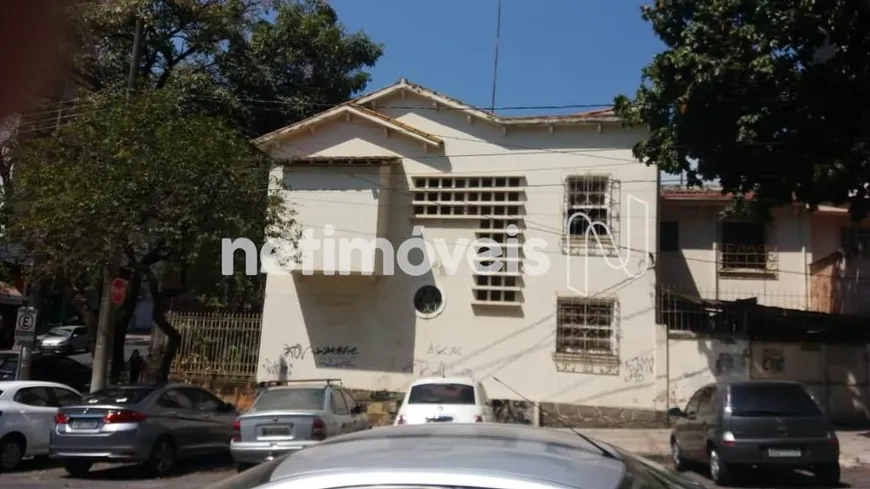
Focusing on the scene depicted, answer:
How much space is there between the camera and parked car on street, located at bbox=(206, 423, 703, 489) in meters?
2.97

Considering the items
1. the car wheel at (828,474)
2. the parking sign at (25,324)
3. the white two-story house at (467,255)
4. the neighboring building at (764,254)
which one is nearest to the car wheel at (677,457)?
the car wheel at (828,474)

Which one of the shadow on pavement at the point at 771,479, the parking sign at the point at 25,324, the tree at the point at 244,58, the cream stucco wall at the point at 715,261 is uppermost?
the tree at the point at 244,58

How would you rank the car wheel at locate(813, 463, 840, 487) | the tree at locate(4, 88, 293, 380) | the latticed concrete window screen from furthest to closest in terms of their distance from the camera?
the latticed concrete window screen, the tree at locate(4, 88, 293, 380), the car wheel at locate(813, 463, 840, 487)

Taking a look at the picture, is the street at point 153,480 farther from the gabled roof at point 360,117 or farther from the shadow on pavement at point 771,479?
the gabled roof at point 360,117

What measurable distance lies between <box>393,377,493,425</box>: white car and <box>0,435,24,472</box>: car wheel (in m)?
6.37

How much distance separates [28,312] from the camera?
57.4 feet

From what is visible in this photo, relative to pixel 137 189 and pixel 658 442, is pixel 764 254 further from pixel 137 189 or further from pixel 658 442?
pixel 137 189

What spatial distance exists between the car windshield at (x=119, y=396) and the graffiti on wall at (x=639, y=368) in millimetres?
11234

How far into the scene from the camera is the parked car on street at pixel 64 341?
37.0 m

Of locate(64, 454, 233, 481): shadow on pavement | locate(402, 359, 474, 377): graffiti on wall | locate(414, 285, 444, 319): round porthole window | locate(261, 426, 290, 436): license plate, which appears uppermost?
locate(414, 285, 444, 319): round porthole window

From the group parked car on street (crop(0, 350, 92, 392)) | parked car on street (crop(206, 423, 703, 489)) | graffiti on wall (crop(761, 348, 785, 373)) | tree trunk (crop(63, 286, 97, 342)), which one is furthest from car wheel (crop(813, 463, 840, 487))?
parked car on street (crop(0, 350, 92, 392))

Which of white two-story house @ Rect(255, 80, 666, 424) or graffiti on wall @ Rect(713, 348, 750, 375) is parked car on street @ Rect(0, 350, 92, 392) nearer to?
white two-story house @ Rect(255, 80, 666, 424)

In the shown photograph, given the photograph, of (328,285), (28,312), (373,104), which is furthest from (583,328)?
(28,312)

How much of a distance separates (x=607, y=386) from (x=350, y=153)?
9.09 metres
